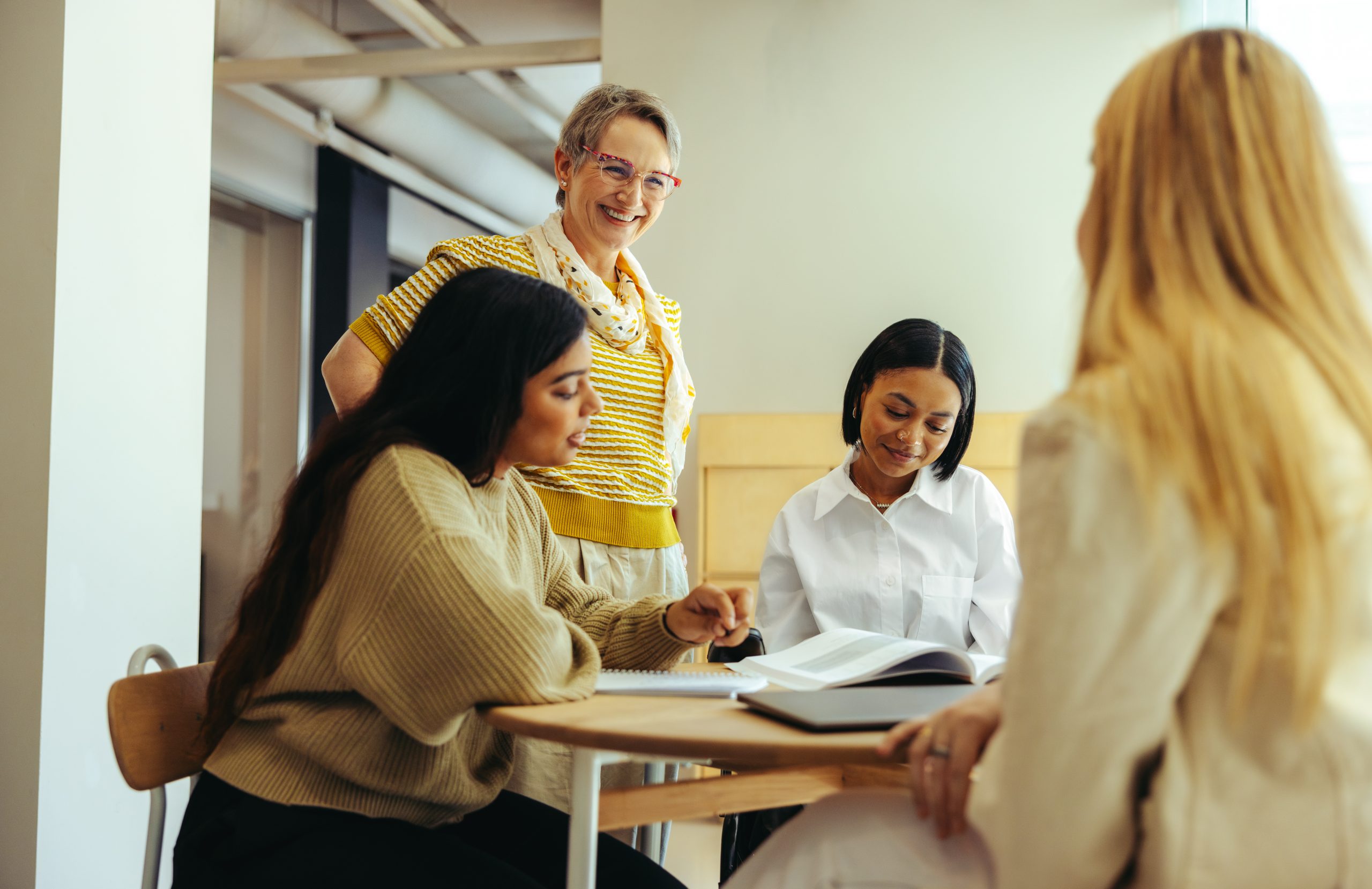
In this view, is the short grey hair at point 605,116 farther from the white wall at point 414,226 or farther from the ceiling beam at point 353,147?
the white wall at point 414,226

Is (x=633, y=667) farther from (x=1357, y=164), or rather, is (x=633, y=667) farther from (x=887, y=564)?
(x=1357, y=164)

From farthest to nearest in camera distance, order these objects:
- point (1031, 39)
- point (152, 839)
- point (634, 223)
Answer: point (1031, 39)
point (634, 223)
point (152, 839)

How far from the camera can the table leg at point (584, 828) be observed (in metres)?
1.09

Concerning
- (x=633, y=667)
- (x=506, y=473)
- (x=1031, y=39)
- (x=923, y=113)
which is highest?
(x=1031, y=39)

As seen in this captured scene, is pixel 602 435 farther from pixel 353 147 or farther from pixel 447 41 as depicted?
pixel 353 147

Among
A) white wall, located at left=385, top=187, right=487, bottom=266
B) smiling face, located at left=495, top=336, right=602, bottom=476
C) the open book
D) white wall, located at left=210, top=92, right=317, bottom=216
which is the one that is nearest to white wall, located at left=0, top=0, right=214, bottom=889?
smiling face, located at left=495, top=336, right=602, bottom=476

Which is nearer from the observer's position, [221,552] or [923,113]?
[923,113]

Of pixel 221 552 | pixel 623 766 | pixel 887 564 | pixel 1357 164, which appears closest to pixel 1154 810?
pixel 623 766

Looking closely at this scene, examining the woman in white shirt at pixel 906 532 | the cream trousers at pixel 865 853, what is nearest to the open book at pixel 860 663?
the cream trousers at pixel 865 853

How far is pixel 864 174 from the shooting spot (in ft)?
12.3

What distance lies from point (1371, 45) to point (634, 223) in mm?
1798

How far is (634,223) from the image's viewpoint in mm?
2072

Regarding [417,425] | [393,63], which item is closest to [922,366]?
[417,425]

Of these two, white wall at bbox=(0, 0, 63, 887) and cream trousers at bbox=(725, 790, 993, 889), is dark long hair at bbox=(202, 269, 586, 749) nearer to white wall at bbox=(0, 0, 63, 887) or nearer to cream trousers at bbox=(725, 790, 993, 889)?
cream trousers at bbox=(725, 790, 993, 889)
